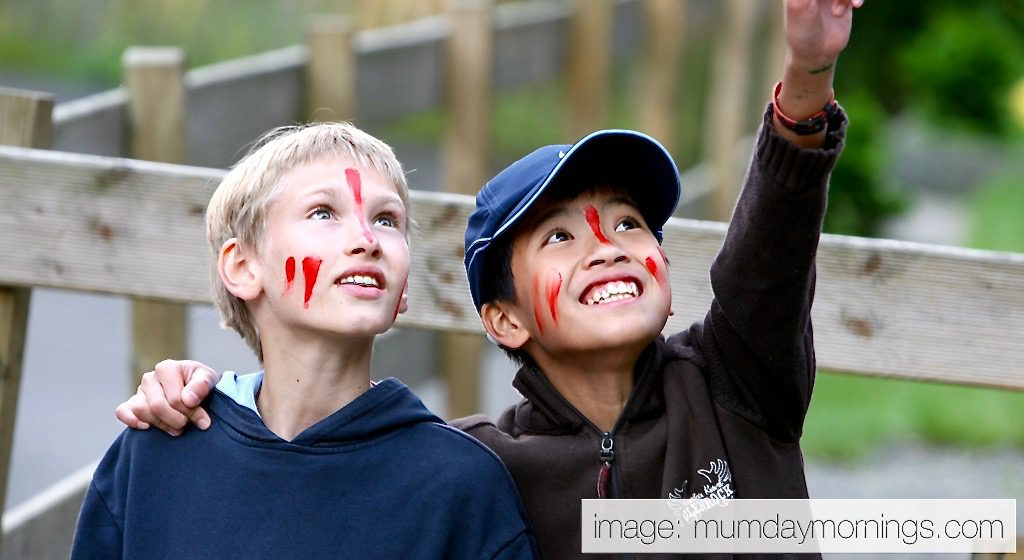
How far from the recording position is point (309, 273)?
228 cm

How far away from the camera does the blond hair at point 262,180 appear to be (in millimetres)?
2381

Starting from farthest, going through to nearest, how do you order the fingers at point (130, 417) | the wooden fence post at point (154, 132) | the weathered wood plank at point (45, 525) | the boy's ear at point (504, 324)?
the wooden fence post at point (154, 132) < the weathered wood plank at point (45, 525) < the boy's ear at point (504, 324) < the fingers at point (130, 417)

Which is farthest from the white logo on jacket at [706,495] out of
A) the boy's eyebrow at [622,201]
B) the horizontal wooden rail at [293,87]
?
the horizontal wooden rail at [293,87]

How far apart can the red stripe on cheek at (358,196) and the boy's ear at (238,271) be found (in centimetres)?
20

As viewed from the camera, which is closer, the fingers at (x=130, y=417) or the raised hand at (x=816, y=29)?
the raised hand at (x=816, y=29)

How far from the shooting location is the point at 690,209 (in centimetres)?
812

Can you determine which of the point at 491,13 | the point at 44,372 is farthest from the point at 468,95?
the point at 44,372

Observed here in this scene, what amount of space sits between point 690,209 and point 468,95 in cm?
284

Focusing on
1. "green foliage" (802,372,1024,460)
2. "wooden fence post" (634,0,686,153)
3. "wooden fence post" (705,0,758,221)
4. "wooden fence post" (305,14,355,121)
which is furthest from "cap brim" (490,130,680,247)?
"wooden fence post" (705,0,758,221)

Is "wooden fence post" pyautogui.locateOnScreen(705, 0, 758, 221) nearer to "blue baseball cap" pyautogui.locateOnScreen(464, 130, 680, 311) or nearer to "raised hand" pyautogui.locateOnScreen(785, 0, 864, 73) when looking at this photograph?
"blue baseball cap" pyautogui.locateOnScreen(464, 130, 680, 311)

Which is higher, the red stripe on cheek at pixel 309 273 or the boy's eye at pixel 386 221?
the boy's eye at pixel 386 221

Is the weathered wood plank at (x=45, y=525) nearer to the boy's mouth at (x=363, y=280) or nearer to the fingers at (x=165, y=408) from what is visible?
the fingers at (x=165, y=408)

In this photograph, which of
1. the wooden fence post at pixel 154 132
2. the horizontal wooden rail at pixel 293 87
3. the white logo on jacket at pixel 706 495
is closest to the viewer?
the white logo on jacket at pixel 706 495

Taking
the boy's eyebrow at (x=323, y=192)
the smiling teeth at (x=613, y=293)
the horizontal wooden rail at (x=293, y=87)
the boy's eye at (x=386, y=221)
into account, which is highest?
the horizontal wooden rail at (x=293, y=87)
